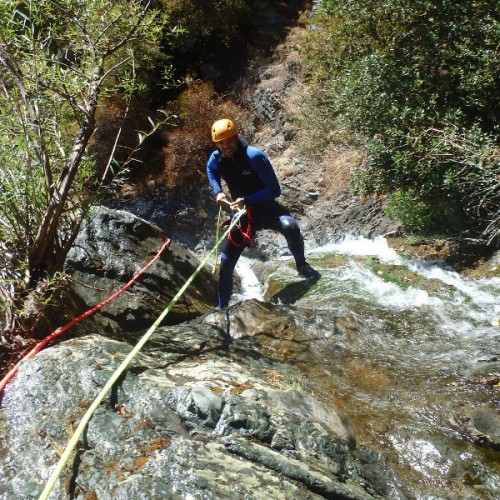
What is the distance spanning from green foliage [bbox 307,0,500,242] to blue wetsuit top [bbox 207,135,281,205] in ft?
6.45

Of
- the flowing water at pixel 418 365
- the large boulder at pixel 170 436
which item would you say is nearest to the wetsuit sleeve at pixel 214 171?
the flowing water at pixel 418 365

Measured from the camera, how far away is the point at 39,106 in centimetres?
467

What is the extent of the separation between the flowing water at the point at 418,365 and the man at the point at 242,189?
108 centimetres

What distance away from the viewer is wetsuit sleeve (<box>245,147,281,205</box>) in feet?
19.5

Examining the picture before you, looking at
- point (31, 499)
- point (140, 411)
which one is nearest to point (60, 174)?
point (140, 411)

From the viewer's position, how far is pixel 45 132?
4645 mm

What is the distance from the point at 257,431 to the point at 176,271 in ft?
13.2

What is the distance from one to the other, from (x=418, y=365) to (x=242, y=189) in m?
2.89

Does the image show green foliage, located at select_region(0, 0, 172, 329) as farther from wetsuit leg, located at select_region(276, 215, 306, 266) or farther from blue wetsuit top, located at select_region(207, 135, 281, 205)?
wetsuit leg, located at select_region(276, 215, 306, 266)

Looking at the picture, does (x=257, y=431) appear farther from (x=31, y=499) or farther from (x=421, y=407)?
(x=421, y=407)

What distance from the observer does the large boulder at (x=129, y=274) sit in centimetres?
591

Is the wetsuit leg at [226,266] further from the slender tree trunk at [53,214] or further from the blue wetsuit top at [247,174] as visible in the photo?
the slender tree trunk at [53,214]

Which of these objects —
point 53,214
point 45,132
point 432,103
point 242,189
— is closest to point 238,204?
point 242,189

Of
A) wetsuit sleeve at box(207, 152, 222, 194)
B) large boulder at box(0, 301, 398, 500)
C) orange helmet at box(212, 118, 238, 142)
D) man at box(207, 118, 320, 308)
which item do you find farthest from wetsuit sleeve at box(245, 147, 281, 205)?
large boulder at box(0, 301, 398, 500)
